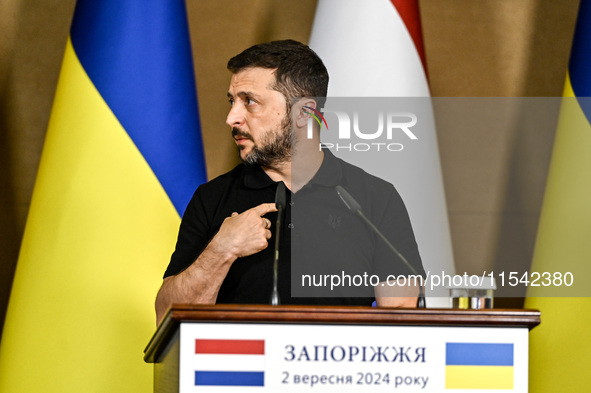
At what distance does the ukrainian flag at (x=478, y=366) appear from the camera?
1.48m

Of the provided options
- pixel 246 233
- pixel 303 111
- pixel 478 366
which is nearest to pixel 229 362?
pixel 478 366

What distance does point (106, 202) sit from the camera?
2.75 metres

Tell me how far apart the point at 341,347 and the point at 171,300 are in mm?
766

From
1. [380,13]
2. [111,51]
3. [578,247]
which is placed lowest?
[578,247]

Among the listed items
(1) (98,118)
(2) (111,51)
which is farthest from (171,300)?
(2) (111,51)

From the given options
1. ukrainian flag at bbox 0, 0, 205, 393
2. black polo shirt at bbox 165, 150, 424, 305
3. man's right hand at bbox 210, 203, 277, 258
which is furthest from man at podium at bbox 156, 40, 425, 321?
ukrainian flag at bbox 0, 0, 205, 393

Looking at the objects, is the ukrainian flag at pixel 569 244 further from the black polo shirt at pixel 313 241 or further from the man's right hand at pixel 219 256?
the man's right hand at pixel 219 256

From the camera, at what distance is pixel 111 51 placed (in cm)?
291

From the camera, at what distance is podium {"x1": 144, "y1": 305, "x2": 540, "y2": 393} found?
1.45 m

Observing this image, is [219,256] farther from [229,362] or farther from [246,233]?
[229,362]

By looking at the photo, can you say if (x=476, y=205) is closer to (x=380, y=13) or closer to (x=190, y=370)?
(x=380, y=13)

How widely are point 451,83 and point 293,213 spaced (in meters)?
1.57

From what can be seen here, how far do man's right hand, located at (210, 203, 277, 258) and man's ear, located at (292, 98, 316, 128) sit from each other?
21.4 inches

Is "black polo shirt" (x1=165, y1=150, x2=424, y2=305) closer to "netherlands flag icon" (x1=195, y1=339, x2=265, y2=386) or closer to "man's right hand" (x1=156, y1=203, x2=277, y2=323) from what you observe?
"man's right hand" (x1=156, y1=203, x2=277, y2=323)
